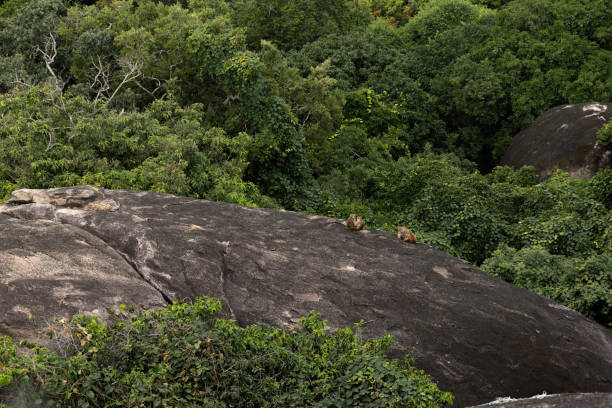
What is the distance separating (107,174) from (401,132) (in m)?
14.0

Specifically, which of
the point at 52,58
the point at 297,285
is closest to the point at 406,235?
the point at 297,285

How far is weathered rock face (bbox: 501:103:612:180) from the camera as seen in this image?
18953mm

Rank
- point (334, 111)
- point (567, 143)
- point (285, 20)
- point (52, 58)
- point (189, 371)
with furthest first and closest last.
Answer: point (285, 20) → point (334, 111) → point (567, 143) → point (52, 58) → point (189, 371)

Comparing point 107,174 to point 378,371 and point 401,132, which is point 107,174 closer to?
point 378,371

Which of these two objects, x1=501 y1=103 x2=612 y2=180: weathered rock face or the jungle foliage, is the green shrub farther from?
x1=501 y1=103 x2=612 y2=180: weathered rock face

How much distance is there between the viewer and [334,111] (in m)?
20.4

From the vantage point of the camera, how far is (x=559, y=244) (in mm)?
13188

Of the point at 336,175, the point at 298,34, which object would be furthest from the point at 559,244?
the point at 298,34

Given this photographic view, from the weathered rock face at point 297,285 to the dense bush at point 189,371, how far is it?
0.96m

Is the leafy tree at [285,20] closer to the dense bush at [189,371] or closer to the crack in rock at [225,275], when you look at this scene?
the crack in rock at [225,275]

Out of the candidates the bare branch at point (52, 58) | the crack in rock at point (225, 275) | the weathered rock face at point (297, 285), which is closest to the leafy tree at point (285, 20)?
the bare branch at point (52, 58)

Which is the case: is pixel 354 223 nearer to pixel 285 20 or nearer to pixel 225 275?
pixel 225 275

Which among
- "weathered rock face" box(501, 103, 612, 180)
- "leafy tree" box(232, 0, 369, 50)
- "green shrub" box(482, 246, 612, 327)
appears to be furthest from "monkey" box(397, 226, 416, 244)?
"leafy tree" box(232, 0, 369, 50)

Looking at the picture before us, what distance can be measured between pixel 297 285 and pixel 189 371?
2780 mm
